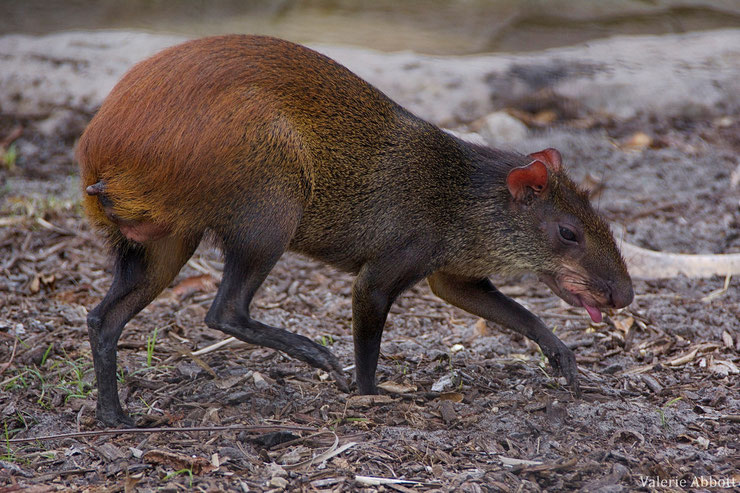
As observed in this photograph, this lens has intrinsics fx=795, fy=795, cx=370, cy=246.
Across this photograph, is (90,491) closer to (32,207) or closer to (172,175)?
(172,175)

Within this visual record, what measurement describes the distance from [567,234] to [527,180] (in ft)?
1.16

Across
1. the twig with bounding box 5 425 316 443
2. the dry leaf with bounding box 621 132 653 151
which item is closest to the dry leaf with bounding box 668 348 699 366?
the twig with bounding box 5 425 316 443

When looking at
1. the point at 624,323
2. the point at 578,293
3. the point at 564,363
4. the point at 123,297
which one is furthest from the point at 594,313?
the point at 123,297

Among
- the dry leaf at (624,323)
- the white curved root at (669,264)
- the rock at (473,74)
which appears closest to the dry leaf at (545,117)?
the rock at (473,74)

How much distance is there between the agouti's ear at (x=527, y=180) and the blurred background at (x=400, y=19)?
19.3 ft

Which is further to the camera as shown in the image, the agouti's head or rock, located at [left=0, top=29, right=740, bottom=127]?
rock, located at [left=0, top=29, right=740, bottom=127]

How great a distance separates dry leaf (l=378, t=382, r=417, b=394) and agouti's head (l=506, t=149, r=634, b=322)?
2.97 feet

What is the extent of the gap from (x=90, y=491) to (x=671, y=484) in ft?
7.31

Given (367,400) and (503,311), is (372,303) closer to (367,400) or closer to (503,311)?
(367,400)

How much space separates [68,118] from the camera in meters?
8.10

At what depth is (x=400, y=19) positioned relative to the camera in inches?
379

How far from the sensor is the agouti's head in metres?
4.03

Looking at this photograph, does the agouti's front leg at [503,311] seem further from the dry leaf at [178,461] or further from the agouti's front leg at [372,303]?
the dry leaf at [178,461]

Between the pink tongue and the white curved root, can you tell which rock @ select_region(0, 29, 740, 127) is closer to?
the white curved root
